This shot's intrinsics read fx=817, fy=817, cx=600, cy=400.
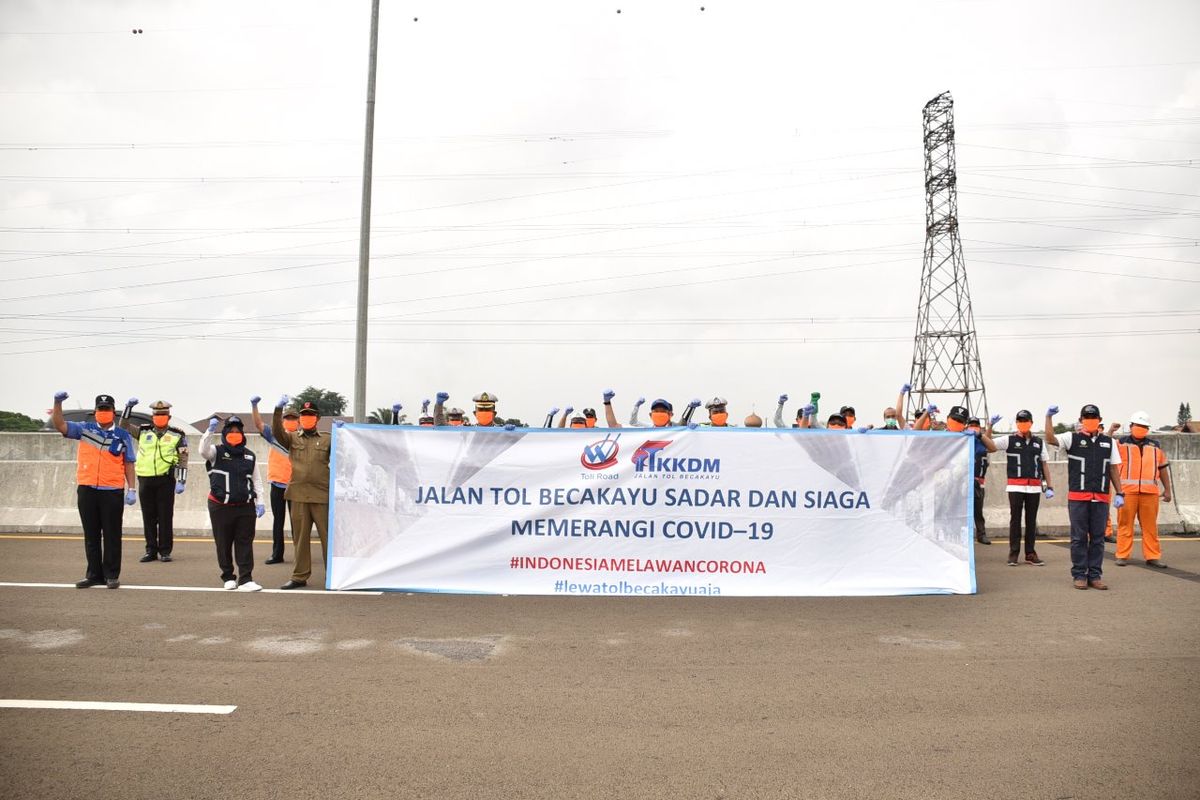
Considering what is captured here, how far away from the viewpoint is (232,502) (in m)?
8.44

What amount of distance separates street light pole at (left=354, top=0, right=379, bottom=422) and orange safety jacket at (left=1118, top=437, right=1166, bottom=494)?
11321 mm

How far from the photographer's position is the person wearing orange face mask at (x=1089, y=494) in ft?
28.1

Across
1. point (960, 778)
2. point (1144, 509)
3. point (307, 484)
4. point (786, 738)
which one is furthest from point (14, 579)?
point (1144, 509)

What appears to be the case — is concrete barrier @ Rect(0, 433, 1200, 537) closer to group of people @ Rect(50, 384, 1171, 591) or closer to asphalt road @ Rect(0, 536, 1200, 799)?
group of people @ Rect(50, 384, 1171, 591)

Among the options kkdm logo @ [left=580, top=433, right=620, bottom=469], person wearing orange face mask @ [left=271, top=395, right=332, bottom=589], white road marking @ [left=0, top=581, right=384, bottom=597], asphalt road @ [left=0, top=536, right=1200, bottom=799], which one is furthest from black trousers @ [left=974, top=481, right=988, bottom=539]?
person wearing orange face mask @ [left=271, top=395, right=332, bottom=589]

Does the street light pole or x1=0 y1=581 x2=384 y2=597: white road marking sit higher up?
the street light pole

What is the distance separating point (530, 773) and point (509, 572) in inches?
168

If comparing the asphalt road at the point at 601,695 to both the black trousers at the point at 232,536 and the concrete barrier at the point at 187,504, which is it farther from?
the concrete barrier at the point at 187,504

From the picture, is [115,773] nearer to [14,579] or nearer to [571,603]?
[571,603]

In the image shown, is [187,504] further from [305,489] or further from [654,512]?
[654,512]

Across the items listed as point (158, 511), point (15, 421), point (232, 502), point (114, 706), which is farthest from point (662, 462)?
point (15, 421)

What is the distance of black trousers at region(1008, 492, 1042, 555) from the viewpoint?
10227 millimetres

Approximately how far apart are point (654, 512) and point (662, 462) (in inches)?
20.0

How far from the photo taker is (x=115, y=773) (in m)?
3.84
